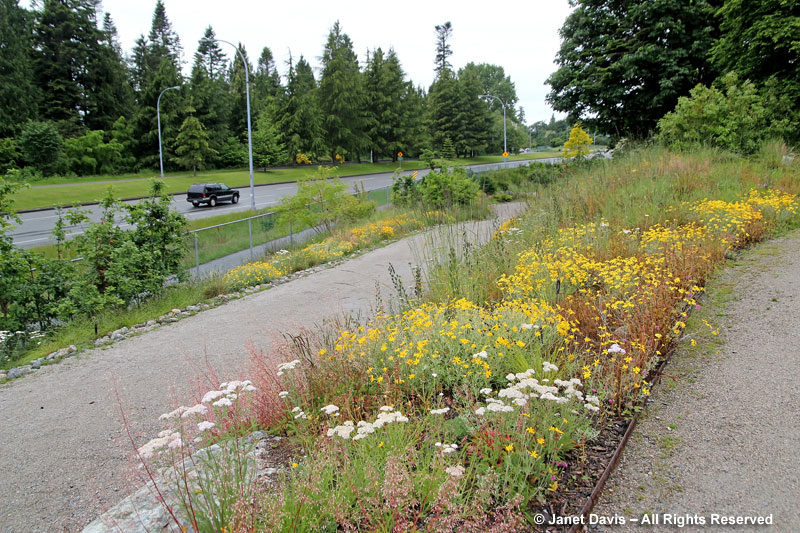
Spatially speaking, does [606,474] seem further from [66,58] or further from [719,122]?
[66,58]

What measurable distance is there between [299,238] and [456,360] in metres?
13.8

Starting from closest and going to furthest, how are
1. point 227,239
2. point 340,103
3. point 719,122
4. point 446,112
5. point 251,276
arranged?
point 251,276 → point 719,122 → point 227,239 → point 340,103 → point 446,112

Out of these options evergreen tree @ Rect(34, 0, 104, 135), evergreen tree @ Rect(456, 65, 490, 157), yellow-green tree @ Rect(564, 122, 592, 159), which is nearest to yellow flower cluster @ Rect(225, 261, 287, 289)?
yellow-green tree @ Rect(564, 122, 592, 159)

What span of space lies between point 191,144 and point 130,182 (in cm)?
877

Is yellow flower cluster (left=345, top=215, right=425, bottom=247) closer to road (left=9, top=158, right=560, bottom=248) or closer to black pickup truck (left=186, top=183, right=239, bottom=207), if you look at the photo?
road (left=9, top=158, right=560, bottom=248)

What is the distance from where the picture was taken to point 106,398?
5.13m

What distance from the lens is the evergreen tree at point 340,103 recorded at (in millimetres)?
51250

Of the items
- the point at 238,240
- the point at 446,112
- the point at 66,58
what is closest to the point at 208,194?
the point at 238,240

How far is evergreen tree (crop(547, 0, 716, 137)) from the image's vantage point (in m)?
20.4

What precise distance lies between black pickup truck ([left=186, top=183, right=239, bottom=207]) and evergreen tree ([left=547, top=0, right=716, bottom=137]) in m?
19.2

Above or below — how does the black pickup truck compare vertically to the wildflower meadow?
above

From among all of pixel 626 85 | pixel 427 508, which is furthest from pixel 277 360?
pixel 626 85

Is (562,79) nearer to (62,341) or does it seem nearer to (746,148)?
(746,148)

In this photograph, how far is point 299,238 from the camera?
16.9 meters
